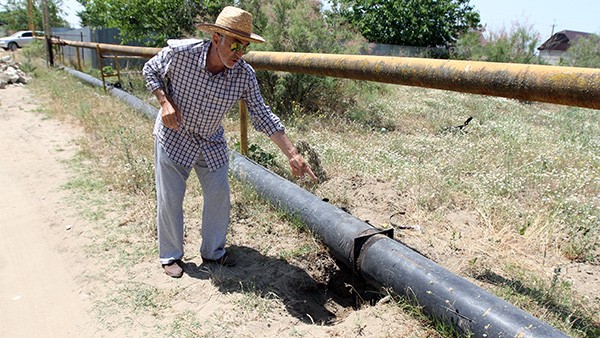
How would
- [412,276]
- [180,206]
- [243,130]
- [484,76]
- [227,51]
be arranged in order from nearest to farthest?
1. [484,76]
2. [412,276]
3. [227,51]
4. [180,206]
5. [243,130]

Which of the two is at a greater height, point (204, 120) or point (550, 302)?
point (204, 120)

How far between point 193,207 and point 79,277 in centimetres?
113

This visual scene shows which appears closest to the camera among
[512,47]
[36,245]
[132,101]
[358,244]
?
[358,244]

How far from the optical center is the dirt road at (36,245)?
2.59 m

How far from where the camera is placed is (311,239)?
329 cm

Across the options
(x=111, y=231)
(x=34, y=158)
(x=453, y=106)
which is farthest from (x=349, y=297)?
(x=453, y=106)

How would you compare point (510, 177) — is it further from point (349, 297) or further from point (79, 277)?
point (79, 277)

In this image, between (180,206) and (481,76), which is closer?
(481,76)

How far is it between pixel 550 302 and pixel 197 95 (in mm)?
2371

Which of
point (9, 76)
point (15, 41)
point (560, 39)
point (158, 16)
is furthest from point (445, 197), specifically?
point (560, 39)

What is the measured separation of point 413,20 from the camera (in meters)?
30.2

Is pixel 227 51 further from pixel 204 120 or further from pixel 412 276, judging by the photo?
pixel 412 276

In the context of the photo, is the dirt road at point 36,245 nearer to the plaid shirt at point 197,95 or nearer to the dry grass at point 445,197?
the dry grass at point 445,197

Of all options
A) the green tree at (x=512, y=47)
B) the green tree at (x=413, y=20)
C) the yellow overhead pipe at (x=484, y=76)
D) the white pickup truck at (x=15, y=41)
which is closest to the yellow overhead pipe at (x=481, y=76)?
the yellow overhead pipe at (x=484, y=76)
